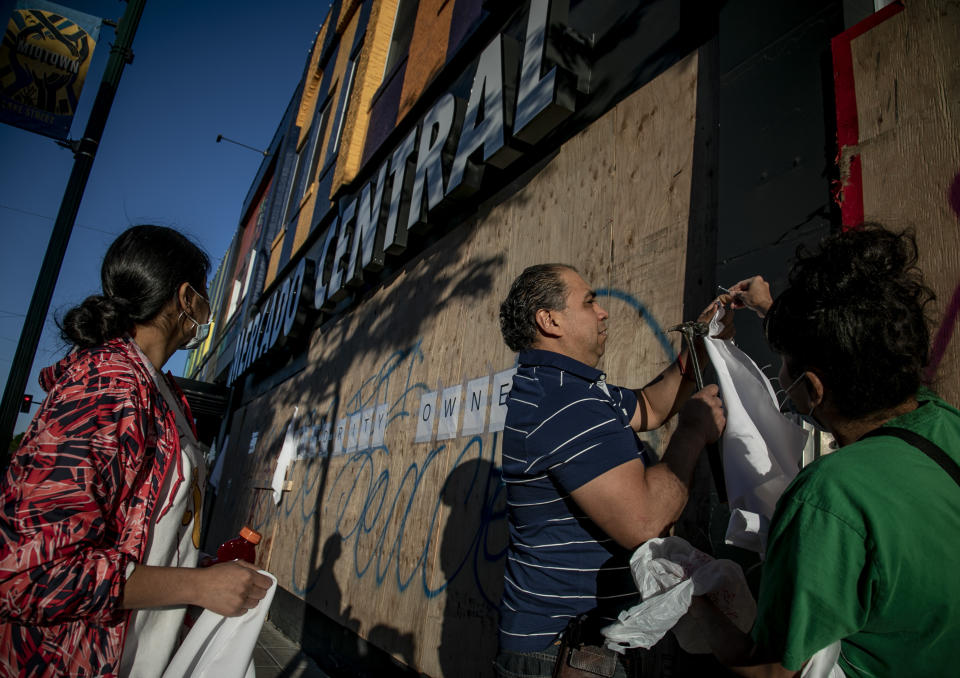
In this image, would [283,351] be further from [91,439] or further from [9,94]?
[91,439]

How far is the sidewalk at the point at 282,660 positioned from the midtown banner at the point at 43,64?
19.3 ft

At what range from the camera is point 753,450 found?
1.56 meters

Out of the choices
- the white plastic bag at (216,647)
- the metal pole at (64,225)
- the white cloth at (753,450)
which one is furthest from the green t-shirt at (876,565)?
the metal pole at (64,225)

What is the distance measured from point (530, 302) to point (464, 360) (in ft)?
6.87

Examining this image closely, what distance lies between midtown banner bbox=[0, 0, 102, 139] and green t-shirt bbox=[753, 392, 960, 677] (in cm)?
762

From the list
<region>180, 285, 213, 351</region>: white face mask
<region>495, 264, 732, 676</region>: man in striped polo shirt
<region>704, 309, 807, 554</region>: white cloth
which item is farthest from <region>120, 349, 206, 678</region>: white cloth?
<region>704, 309, 807, 554</region>: white cloth

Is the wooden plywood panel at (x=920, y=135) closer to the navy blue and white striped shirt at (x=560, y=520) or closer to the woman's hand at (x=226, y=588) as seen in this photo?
the navy blue and white striped shirt at (x=560, y=520)

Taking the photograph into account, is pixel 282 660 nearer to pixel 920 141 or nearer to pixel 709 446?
pixel 709 446

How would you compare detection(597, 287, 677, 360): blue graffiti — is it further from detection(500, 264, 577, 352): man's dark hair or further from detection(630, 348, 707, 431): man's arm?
detection(500, 264, 577, 352): man's dark hair

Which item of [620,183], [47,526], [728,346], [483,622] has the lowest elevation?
[483,622]

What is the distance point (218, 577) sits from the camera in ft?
4.73

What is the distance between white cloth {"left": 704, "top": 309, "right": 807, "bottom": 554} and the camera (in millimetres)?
1458

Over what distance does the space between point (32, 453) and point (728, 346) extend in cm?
191

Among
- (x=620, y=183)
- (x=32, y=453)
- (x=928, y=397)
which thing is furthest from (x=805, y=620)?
(x=620, y=183)
